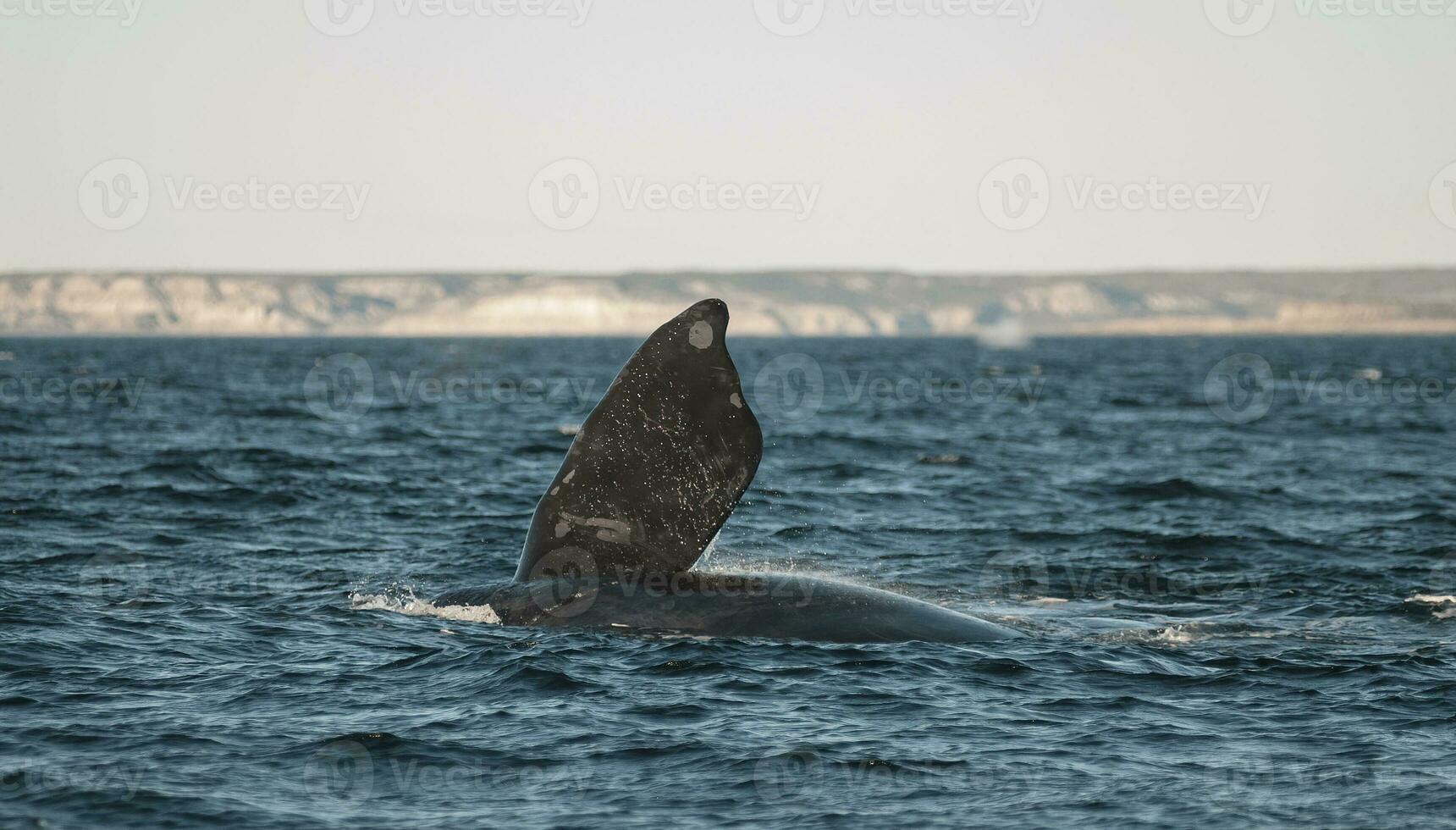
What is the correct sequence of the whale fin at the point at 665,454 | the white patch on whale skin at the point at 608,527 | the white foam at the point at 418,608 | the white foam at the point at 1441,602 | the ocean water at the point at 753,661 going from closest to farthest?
the ocean water at the point at 753,661
the whale fin at the point at 665,454
the white patch on whale skin at the point at 608,527
the white foam at the point at 418,608
the white foam at the point at 1441,602

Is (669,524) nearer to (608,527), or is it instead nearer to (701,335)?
(608,527)

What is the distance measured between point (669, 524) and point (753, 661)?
1212 millimetres

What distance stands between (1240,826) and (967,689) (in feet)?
9.63

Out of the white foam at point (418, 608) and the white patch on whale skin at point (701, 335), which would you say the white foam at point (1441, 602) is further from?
the white foam at point (418, 608)

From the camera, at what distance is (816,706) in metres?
10.4

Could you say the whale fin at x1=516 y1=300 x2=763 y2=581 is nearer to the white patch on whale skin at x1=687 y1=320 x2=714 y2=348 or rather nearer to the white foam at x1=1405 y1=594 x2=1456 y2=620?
the white patch on whale skin at x1=687 y1=320 x2=714 y2=348

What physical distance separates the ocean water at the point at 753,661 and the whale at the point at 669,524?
26cm

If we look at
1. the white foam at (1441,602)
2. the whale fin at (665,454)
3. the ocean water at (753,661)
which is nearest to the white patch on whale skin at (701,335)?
the whale fin at (665,454)

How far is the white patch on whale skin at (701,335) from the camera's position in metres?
11.6

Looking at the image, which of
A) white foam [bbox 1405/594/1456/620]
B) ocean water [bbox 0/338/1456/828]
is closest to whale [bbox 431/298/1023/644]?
ocean water [bbox 0/338/1456/828]

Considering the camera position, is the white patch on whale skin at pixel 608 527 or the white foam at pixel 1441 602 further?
the white foam at pixel 1441 602

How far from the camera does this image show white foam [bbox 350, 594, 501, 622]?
12641 millimetres

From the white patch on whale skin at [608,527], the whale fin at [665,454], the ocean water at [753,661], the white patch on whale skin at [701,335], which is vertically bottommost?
the ocean water at [753,661]

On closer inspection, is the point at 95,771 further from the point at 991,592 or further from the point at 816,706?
the point at 991,592
